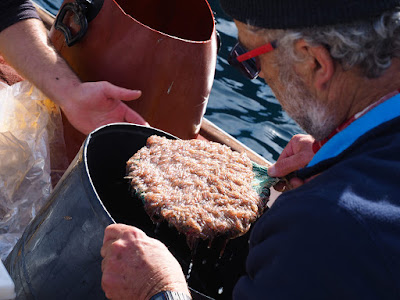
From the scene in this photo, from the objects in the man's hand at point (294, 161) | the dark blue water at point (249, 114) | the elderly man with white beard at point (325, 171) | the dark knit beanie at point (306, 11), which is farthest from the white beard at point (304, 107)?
the dark blue water at point (249, 114)

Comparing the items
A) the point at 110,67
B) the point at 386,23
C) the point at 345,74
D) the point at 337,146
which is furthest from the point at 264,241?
the point at 110,67

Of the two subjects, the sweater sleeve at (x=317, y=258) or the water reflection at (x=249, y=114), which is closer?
the sweater sleeve at (x=317, y=258)

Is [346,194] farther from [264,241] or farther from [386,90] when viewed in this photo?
[386,90]

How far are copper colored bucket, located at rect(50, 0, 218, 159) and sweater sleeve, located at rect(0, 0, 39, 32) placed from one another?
0.55ft

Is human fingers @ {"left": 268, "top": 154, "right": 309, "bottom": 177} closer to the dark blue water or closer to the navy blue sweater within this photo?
the navy blue sweater

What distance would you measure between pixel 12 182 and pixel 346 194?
1.75m

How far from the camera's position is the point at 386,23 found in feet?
4.37

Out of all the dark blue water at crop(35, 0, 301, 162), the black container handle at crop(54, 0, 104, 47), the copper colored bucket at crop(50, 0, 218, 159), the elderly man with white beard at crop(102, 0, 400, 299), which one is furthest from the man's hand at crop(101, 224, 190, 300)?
the dark blue water at crop(35, 0, 301, 162)

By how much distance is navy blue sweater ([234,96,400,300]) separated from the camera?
3.58ft

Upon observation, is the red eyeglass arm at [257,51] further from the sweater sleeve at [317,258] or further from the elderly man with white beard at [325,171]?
the sweater sleeve at [317,258]

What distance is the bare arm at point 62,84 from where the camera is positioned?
2383 millimetres

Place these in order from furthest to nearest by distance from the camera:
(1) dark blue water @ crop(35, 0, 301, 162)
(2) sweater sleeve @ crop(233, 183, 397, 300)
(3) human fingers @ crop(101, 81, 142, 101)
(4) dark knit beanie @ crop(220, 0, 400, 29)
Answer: (1) dark blue water @ crop(35, 0, 301, 162) < (3) human fingers @ crop(101, 81, 142, 101) < (4) dark knit beanie @ crop(220, 0, 400, 29) < (2) sweater sleeve @ crop(233, 183, 397, 300)

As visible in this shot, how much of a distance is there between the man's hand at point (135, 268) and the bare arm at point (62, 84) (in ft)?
3.00

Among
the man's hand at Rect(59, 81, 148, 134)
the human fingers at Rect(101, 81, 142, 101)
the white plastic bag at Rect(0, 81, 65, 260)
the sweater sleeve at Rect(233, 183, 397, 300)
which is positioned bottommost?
the white plastic bag at Rect(0, 81, 65, 260)
